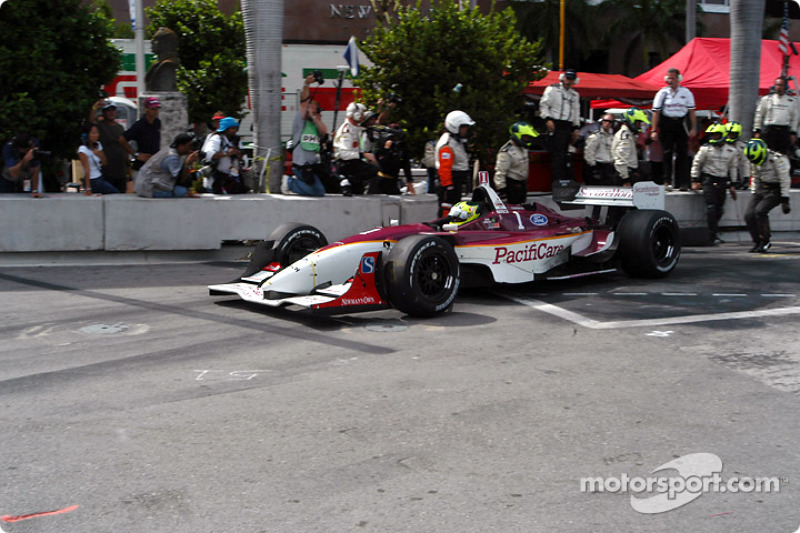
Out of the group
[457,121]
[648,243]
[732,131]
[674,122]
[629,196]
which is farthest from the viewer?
[674,122]

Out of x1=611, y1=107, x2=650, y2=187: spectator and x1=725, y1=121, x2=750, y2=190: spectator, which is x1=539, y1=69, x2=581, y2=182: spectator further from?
x1=725, y1=121, x2=750, y2=190: spectator

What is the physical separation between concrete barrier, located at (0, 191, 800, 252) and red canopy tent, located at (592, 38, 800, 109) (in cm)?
1078

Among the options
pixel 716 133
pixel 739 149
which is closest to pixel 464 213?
pixel 716 133

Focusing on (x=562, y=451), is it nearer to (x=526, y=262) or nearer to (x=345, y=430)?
(x=345, y=430)

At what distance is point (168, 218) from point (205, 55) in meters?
13.4

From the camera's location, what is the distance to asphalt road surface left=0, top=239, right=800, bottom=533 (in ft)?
13.4

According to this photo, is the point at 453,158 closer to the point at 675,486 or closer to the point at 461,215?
the point at 461,215

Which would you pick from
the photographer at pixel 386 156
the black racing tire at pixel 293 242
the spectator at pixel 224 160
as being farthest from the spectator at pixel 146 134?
the black racing tire at pixel 293 242

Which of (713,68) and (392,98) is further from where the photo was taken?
(713,68)

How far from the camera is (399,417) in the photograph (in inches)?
209

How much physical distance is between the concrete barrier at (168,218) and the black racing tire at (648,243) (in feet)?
5.44

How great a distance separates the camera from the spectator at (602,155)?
1405 cm

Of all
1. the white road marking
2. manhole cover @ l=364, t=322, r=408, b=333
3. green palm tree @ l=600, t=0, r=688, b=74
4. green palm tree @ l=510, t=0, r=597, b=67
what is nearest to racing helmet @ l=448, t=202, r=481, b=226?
the white road marking

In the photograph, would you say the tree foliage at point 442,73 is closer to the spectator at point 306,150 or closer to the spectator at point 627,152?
the spectator at point 627,152
